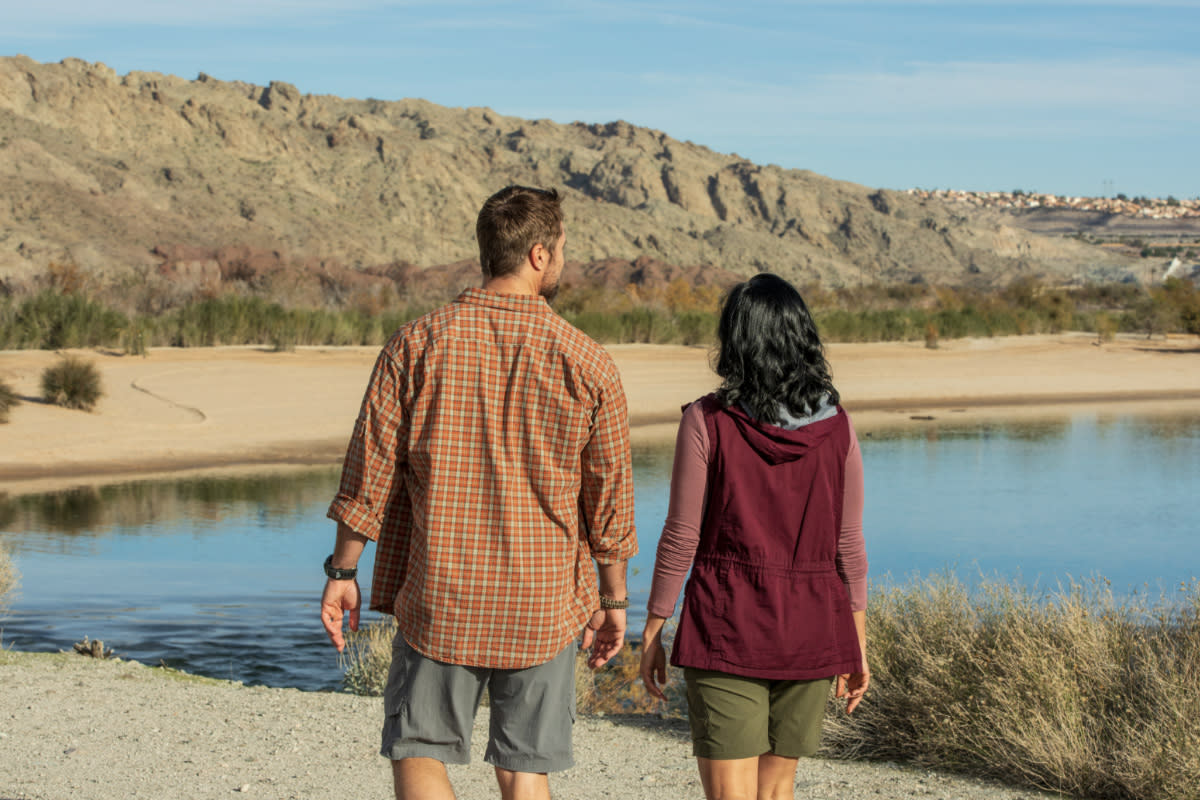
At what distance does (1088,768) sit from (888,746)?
999mm

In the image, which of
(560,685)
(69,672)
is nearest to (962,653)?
(560,685)

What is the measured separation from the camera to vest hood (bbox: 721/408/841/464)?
3273mm

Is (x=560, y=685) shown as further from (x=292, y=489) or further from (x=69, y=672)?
(x=292, y=489)

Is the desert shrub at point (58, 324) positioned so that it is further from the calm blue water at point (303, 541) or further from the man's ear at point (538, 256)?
the man's ear at point (538, 256)

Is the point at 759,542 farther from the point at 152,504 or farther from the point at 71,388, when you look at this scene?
the point at 71,388

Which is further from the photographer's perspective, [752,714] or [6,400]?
[6,400]

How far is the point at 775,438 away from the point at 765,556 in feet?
0.97

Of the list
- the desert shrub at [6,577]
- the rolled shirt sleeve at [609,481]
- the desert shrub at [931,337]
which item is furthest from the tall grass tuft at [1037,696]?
the desert shrub at [931,337]

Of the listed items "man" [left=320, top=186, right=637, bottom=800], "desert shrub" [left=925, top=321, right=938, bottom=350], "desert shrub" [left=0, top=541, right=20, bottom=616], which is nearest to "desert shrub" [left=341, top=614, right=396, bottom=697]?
"desert shrub" [left=0, top=541, right=20, bottom=616]

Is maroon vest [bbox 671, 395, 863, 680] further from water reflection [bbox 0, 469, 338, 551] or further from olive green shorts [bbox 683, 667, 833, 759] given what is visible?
water reflection [bbox 0, 469, 338, 551]

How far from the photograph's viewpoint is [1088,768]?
5.14 m

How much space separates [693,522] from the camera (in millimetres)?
3326

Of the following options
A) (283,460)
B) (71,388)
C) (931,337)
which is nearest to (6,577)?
(283,460)

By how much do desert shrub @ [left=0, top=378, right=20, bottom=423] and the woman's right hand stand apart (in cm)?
1653
